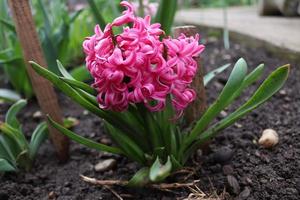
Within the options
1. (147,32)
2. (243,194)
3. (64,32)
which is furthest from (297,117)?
(64,32)

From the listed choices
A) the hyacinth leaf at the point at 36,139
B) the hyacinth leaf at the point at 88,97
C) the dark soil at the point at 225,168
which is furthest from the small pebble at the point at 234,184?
the hyacinth leaf at the point at 36,139

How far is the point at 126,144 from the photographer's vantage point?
1.16 m

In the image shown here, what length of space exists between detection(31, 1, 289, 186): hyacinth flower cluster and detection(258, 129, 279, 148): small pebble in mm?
258

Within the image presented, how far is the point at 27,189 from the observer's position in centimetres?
131

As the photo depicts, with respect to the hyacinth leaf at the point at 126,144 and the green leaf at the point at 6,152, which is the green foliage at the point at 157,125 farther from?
the green leaf at the point at 6,152

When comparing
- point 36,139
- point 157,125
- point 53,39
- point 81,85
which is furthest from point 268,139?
point 53,39

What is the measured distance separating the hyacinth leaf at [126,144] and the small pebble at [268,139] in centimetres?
44

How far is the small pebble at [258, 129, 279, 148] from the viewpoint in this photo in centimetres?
136

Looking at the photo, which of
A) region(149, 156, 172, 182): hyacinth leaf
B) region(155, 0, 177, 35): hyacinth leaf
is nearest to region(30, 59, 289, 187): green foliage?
region(149, 156, 172, 182): hyacinth leaf

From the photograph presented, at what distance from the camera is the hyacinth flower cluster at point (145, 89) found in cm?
97

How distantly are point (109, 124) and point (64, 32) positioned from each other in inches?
41.5

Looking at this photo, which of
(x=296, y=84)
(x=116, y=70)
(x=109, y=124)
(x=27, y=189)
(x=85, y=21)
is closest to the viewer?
(x=116, y=70)

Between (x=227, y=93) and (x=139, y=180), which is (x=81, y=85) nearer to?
(x=139, y=180)

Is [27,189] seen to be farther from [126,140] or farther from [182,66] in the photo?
[182,66]
